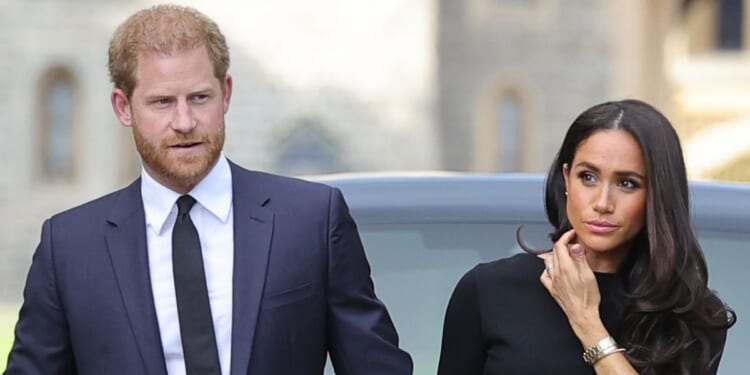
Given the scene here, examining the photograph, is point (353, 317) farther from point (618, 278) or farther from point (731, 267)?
point (731, 267)

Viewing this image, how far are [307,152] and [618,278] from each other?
72.8 feet

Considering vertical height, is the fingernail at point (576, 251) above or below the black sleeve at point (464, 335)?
above

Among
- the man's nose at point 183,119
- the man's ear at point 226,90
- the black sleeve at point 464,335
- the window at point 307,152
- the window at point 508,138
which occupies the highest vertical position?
the man's ear at point 226,90

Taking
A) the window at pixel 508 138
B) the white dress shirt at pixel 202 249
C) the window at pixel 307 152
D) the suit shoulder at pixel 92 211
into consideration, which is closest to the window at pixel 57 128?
the window at pixel 307 152

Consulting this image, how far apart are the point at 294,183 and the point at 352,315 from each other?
27cm

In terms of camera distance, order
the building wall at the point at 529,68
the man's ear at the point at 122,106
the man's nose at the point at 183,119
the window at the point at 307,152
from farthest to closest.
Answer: the building wall at the point at 529,68
the window at the point at 307,152
the man's ear at the point at 122,106
the man's nose at the point at 183,119

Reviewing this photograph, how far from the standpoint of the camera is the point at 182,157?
3.35 m

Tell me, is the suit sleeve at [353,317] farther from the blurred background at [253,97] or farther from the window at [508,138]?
the window at [508,138]

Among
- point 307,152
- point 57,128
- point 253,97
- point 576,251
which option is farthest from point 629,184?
point 57,128

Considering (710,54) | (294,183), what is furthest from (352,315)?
(710,54)

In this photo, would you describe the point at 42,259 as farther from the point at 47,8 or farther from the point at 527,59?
the point at 527,59

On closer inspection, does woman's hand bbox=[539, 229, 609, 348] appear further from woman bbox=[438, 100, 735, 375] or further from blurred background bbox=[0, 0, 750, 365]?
blurred background bbox=[0, 0, 750, 365]

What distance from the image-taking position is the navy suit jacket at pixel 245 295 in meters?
3.40

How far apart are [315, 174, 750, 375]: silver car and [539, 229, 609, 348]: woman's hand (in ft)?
1.69
